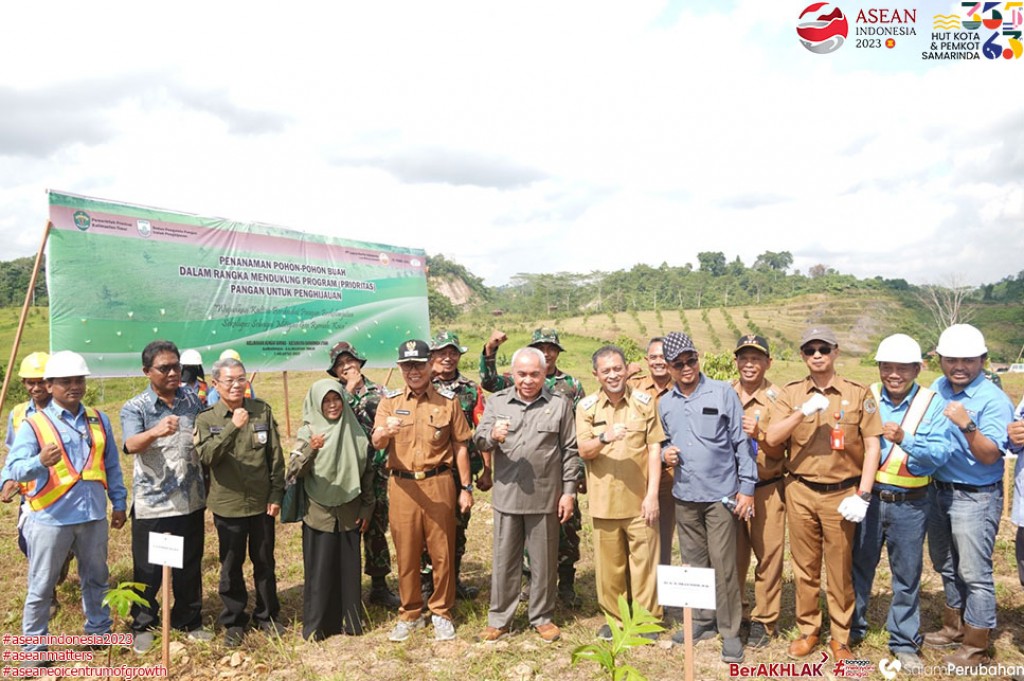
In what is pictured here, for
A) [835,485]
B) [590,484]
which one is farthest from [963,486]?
[590,484]

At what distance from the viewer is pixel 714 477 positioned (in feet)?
12.7

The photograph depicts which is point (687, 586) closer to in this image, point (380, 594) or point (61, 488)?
point (380, 594)

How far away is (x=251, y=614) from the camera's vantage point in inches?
173

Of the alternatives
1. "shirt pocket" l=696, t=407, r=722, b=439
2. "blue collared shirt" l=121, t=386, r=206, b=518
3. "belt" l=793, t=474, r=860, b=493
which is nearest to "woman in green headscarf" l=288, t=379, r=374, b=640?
"blue collared shirt" l=121, t=386, r=206, b=518

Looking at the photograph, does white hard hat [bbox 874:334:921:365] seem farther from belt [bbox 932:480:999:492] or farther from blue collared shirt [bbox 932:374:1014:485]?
belt [bbox 932:480:999:492]

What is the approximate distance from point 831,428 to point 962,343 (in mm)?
909

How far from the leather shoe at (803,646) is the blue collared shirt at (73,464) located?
436cm

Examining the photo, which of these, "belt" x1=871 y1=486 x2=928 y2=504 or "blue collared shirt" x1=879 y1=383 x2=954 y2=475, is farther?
"belt" x1=871 y1=486 x2=928 y2=504

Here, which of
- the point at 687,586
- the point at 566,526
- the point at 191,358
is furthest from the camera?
the point at 191,358

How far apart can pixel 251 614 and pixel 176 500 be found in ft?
3.38

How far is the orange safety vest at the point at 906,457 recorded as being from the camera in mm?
3697

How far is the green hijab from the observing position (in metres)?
4.11

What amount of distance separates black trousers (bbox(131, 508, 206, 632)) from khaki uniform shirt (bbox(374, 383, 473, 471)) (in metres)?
1.34

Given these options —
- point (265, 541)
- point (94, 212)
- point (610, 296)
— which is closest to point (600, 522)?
point (265, 541)
